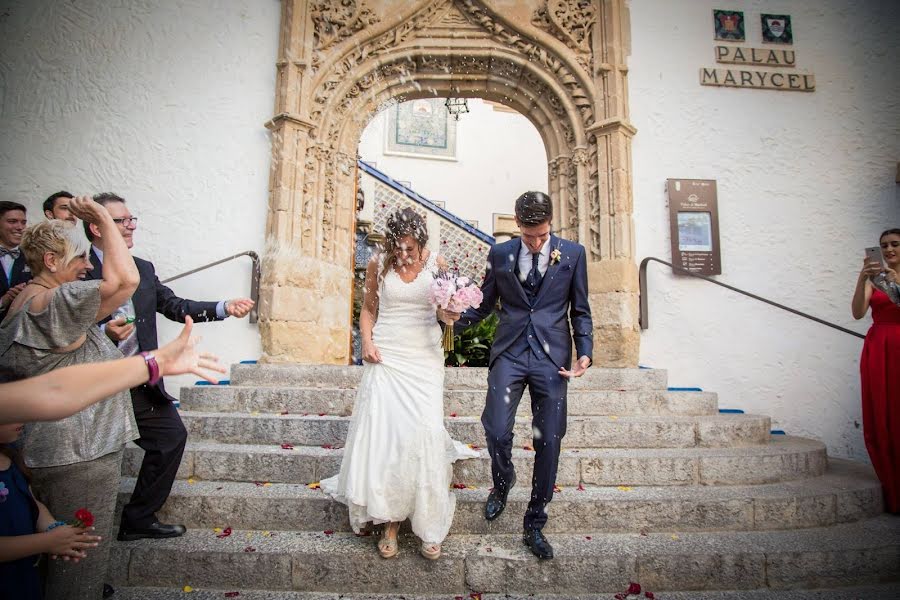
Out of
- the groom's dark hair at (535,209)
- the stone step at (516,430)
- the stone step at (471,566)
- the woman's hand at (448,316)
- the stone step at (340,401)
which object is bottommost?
the stone step at (471,566)

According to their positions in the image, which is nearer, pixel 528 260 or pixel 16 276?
pixel 528 260

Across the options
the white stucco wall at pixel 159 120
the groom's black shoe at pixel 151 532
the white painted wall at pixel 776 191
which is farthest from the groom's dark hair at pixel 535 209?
the white stucco wall at pixel 159 120

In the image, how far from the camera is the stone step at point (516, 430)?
389cm

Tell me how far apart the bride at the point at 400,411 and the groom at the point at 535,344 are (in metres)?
0.31

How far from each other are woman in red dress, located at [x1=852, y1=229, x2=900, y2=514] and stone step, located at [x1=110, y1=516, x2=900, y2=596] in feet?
3.75

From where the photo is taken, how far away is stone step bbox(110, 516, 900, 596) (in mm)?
2652

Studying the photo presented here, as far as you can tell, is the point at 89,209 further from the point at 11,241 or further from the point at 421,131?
the point at 421,131

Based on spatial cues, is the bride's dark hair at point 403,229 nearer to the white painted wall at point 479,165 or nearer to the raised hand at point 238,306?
the raised hand at point 238,306

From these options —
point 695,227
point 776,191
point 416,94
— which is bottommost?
point 695,227

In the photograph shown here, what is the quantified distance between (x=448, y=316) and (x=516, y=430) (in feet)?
4.92

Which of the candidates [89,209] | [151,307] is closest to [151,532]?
[151,307]

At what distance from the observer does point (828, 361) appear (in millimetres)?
5949

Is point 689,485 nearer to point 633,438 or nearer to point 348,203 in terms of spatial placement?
point 633,438

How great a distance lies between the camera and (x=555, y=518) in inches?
122
